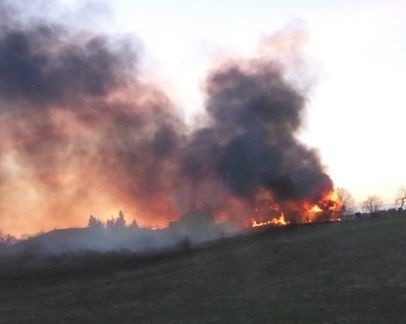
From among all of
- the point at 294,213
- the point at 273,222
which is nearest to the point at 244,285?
the point at 273,222

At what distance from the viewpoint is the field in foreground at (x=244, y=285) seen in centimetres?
2580

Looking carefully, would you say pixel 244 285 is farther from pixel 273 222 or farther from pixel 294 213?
pixel 294 213

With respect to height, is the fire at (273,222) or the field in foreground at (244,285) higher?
the fire at (273,222)

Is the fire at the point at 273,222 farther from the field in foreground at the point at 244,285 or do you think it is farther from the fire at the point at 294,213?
the field in foreground at the point at 244,285

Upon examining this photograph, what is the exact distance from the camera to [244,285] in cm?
3322

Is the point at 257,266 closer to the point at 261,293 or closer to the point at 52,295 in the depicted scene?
the point at 261,293

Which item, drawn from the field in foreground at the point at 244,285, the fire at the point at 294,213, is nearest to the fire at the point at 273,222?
the fire at the point at 294,213

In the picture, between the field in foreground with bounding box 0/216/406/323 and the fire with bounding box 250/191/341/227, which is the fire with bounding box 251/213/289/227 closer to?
the fire with bounding box 250/191/341/227

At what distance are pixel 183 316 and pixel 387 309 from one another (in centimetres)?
938

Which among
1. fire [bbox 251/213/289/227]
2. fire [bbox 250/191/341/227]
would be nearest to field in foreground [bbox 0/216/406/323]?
fire [bbox 251/213/289/227]

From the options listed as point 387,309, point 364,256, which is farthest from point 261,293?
point 364,256

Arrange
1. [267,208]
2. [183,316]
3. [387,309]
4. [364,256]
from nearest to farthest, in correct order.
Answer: [387,309] → [183,316] → [364,256] → [267,208]

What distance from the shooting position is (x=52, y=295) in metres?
37.8

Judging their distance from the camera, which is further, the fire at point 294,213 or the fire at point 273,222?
the fire at point 294,213
